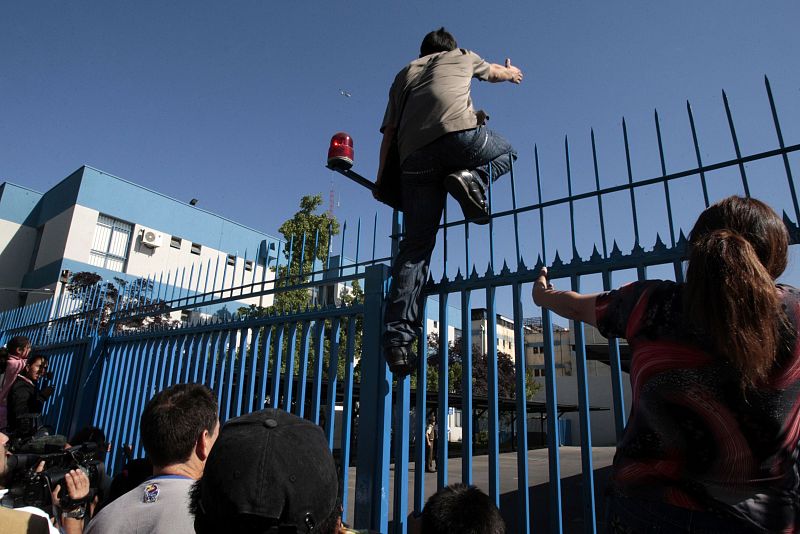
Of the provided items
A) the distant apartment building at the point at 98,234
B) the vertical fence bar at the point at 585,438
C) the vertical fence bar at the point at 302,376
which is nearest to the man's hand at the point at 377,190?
the vertical fence bar at the point at 302,376

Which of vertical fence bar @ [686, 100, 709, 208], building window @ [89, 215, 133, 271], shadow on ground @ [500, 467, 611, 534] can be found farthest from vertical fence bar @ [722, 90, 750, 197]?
building window @ [89, 215, 133, 271]

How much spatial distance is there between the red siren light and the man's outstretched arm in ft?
3.43

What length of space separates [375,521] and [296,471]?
87.3 inches

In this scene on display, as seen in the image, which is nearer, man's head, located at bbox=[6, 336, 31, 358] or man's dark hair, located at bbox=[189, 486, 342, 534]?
man's dark hair, located at bbox=[189, 486, 342, 534]

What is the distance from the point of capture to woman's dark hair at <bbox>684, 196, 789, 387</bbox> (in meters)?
1.37

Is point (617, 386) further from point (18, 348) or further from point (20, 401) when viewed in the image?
point (18, 348)

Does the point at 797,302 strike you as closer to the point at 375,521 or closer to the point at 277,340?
the point at 375,521

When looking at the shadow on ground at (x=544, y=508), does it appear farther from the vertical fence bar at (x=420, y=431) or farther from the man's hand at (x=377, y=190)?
the man's hand at (x=377, y=190)

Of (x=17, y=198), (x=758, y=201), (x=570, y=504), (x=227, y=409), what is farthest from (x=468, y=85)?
(x=17, y=198)

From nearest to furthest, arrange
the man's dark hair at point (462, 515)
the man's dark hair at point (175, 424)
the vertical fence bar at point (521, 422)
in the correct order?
the man's dark hair at point (462, 515)
the man's dark hair at point (175, 424)
the vertical fence bar at point (521, 422)

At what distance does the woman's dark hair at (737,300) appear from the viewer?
4.49 ft

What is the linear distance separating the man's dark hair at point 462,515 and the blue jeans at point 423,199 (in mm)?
1229

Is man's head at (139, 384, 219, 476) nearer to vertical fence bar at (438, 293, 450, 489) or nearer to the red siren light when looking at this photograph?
vertical fence bar at (438, 293, 450, 489)

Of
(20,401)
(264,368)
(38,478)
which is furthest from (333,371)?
(20,401)
